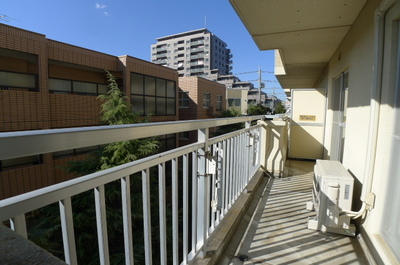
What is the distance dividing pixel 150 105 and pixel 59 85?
12.8 feet

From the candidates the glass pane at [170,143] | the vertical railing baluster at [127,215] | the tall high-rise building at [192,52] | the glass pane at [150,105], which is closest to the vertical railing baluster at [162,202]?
the vertical railing baluster at [127,215]

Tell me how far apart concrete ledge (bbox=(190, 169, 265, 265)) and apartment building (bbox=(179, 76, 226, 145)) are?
36.4 ft

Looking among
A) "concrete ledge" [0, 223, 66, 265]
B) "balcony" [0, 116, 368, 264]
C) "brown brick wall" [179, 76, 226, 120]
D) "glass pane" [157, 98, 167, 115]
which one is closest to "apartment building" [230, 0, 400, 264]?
"balcony" [0, 116, 368, 264]

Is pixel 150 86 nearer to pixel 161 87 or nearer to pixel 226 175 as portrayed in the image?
pixel 161 87

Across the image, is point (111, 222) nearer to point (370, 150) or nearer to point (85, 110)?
point (370, 150)

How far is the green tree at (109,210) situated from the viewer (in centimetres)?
386

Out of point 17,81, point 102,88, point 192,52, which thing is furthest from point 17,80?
point 192,52

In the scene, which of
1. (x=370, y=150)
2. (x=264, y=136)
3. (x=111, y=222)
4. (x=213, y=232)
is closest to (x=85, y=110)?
(x=111, y=222)

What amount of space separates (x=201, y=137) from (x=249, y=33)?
2.15 m

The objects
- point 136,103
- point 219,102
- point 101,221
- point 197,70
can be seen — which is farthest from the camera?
point 197,70

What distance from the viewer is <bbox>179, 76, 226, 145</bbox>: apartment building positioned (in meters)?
14.1

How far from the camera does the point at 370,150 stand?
173cm

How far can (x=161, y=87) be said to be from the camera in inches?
452

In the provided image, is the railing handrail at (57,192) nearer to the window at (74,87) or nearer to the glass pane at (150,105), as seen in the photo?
the window at (74,87)
